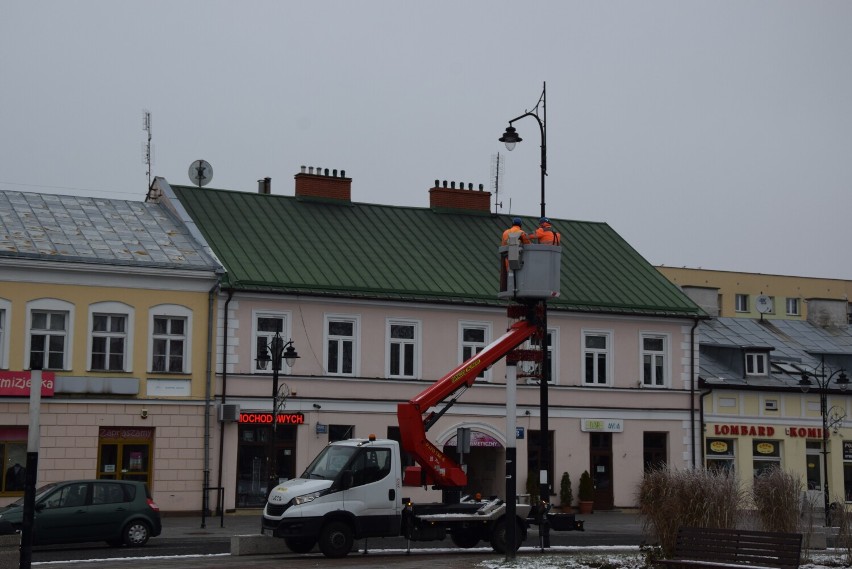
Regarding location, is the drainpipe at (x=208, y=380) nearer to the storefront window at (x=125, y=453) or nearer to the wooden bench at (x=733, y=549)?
the storefront window at (x=125, y=453)

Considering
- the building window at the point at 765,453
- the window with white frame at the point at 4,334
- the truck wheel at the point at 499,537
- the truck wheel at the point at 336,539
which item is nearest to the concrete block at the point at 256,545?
the truck wheel at the point at 336,539

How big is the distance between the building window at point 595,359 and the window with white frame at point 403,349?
619 centimetres

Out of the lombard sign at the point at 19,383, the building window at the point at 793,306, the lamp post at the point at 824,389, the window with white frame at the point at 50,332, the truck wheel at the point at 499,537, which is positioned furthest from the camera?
the building window at the point at 793,306

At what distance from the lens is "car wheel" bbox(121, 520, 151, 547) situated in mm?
26344

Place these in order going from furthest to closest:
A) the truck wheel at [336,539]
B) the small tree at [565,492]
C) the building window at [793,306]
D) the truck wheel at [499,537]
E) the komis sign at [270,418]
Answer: the building window at [793,306]
the small tree at [565,492]
the komis sign at [270,418]
the truck wheel at [499,537]
the truck wheel at [336,539]

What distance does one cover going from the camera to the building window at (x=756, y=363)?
153 feet

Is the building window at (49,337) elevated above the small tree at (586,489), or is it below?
above

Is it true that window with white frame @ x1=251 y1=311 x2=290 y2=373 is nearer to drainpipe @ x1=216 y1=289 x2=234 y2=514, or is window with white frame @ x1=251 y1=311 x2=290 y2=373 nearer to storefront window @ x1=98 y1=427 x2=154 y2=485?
drainpipe @ x1=216 y1=289 x2=234 y2=514

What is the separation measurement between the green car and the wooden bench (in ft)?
40.3

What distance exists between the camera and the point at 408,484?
25.7m

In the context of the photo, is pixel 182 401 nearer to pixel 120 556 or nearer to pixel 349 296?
pixel 349 296

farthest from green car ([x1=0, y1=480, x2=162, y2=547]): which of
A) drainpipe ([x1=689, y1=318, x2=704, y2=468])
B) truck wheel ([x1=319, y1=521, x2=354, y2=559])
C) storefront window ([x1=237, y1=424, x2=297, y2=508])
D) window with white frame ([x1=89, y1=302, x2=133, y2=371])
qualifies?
drainpipe ([x1=689, y1=318, x2=704, y2=468])

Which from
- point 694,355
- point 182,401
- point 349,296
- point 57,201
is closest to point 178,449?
point 182,401

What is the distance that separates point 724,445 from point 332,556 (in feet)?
79.0
